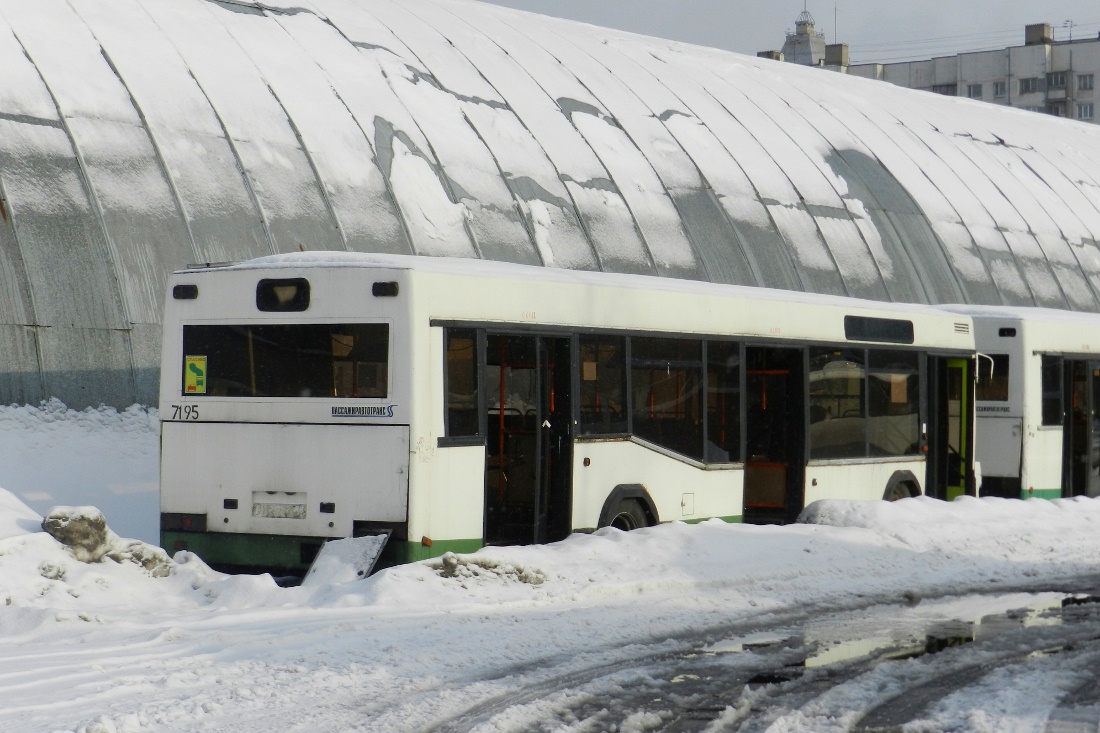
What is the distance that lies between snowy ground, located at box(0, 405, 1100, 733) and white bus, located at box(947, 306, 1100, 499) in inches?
145

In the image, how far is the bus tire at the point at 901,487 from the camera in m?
17.5

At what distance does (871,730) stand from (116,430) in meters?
12.4

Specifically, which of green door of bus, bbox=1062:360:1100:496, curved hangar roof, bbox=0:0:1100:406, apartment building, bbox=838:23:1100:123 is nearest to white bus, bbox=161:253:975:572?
curved hangar roof, bbox=0:0:1100:406

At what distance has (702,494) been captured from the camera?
14.6 m

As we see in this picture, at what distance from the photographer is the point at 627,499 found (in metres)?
13.8

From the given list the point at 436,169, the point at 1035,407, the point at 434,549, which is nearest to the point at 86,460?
the point at 434,549

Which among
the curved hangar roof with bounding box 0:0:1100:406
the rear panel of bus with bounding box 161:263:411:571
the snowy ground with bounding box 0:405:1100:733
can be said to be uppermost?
the curved hangar roof with bounding box 0:0:1100:406

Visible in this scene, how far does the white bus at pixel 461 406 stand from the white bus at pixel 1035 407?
16.2 feet

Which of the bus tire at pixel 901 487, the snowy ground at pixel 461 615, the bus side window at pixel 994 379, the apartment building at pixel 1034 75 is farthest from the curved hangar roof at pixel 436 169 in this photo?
the apartment building at pixel 1034 75

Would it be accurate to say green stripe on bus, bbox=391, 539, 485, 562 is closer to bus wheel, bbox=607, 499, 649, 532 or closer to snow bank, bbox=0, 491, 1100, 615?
snow bank, bbox=0, 491, 1100, 615

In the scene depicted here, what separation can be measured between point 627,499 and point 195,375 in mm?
4286

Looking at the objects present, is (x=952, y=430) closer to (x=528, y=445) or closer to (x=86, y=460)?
(x=528, y=445)

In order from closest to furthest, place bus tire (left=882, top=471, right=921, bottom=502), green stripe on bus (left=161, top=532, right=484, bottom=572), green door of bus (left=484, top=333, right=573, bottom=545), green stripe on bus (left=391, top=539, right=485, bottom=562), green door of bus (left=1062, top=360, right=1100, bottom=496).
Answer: green stripe on bus (left=391, top=539, right=485, bottom=562)
green stripe on bus (left=161, top=532, right=484, bottom=572)
green door of bus (left=484, top=333, right=573, bottom=545)
bus tire (left=882, top=471, right=921, bottom=502)
green door of bus (left=1062, top=360, right=1100, bottom=496)

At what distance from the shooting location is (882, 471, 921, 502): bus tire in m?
17.5
